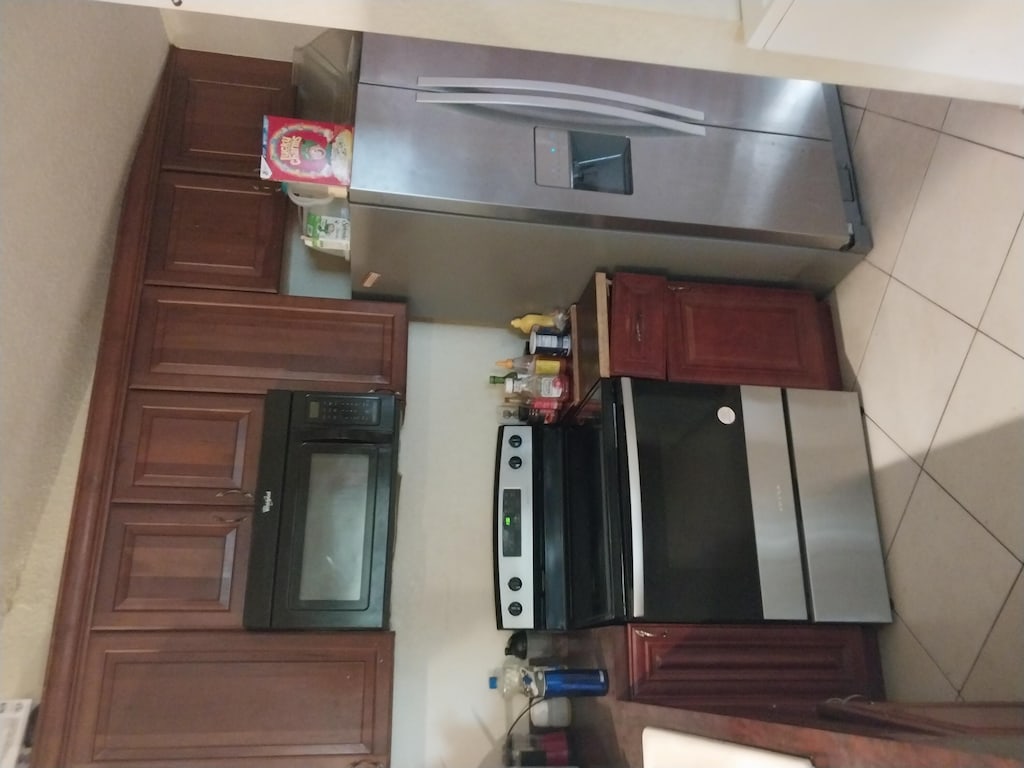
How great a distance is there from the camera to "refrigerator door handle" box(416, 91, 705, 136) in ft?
4.85

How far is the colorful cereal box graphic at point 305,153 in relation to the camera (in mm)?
1452

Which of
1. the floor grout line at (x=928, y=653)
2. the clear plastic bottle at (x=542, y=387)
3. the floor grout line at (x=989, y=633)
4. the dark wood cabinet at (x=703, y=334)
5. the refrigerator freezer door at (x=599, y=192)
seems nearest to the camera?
the floor grout line at (x=989, y=633)

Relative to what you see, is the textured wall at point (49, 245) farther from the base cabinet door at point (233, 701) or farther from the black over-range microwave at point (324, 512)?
the black over-range microwave at point (324, 512)

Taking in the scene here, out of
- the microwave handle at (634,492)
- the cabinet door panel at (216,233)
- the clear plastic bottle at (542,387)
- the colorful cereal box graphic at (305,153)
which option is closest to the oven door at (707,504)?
the microwave handle at (634,492)

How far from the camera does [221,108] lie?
72.2 inches

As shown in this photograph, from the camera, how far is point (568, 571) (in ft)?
5.65

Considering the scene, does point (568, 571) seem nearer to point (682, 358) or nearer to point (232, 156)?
point (682, 358)

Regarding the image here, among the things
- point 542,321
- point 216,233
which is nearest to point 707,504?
point 542,321

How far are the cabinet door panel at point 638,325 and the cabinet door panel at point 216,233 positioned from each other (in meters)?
0.81

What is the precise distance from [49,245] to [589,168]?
3.63 ft

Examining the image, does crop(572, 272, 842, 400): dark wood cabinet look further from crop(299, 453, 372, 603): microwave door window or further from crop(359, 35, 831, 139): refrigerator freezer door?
crop(299, 453, 372, 603): microwave door window

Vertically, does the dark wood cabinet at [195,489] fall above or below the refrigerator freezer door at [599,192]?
below

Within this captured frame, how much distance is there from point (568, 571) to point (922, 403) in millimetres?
857

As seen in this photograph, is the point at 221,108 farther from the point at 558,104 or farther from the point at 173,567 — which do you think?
the point at 173,567
